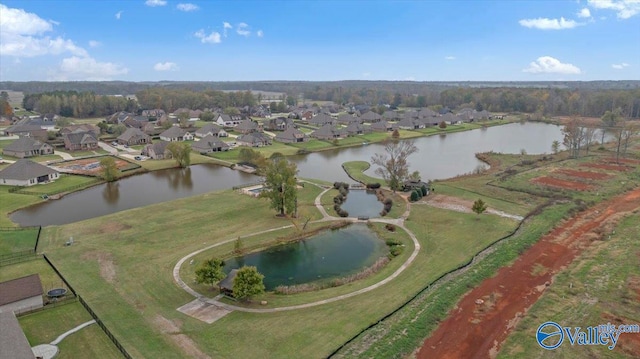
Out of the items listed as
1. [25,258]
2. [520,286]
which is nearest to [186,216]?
[25,258]

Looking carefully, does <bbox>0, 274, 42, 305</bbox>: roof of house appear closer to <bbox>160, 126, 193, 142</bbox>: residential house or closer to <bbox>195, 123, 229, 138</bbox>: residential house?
<bbox>160, 126, 193, 142</bbox>: residential house

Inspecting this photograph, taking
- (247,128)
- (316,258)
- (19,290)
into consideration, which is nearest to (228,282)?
(316,258)

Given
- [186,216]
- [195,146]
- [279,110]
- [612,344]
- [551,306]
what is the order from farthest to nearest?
1. [279,110]
2. [195,146]
3. [186,216]
4. [551,306]
5. [612,344]

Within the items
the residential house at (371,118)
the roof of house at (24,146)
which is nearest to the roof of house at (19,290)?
the roof of house at (24,146)

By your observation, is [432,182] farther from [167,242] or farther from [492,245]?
[167,242]

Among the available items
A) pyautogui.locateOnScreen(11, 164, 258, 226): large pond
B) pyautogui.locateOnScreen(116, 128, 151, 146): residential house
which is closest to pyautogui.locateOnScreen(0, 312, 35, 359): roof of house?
pyautogui.locateOnScreen(11, 164, 258, 226): large pond

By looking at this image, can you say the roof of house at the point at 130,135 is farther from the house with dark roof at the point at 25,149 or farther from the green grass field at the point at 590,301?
the green grass field at the point at 590,301

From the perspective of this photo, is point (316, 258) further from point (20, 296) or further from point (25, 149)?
point (25, 149)
